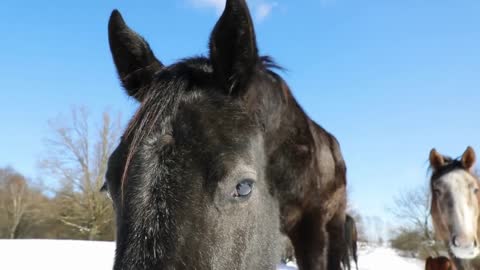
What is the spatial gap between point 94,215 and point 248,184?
2793 centimetres

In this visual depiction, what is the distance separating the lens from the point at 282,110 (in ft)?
8.72

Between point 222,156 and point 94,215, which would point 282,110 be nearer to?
A: point 222,156

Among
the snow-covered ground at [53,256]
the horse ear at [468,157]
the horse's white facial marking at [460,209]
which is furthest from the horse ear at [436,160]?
the snow-covered ground at [53,256]

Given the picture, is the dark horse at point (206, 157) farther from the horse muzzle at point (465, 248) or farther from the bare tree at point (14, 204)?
the bare tree at point (14, 204)

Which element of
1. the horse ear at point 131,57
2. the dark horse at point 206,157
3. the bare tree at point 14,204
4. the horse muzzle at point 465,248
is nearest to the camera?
the dark horse at point 206,157

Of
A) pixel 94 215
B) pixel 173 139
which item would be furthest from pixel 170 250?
pixel 94 215

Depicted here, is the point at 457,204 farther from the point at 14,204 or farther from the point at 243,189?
the point at 14,204

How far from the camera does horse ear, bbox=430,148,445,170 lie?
6.47m

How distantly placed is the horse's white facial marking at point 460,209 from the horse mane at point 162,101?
4.78 metres

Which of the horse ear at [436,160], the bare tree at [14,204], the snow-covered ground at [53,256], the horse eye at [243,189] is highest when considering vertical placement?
the horse eye at [243,189]

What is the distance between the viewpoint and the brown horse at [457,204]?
5227 mm

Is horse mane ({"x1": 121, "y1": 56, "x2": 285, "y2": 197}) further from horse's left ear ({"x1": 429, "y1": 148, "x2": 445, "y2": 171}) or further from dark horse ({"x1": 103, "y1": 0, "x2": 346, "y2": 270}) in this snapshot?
horse's left ear ({"x1": 429, "y1": 148, "x2": 445, "y2": 171})

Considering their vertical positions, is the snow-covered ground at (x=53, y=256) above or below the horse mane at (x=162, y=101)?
below

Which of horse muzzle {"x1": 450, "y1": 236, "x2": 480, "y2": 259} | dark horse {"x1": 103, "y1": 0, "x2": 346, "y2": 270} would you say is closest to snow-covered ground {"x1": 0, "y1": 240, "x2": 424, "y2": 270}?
horse muzzle {"x1": 450, "y1": 236, "x2": 480, "y2": 259}
